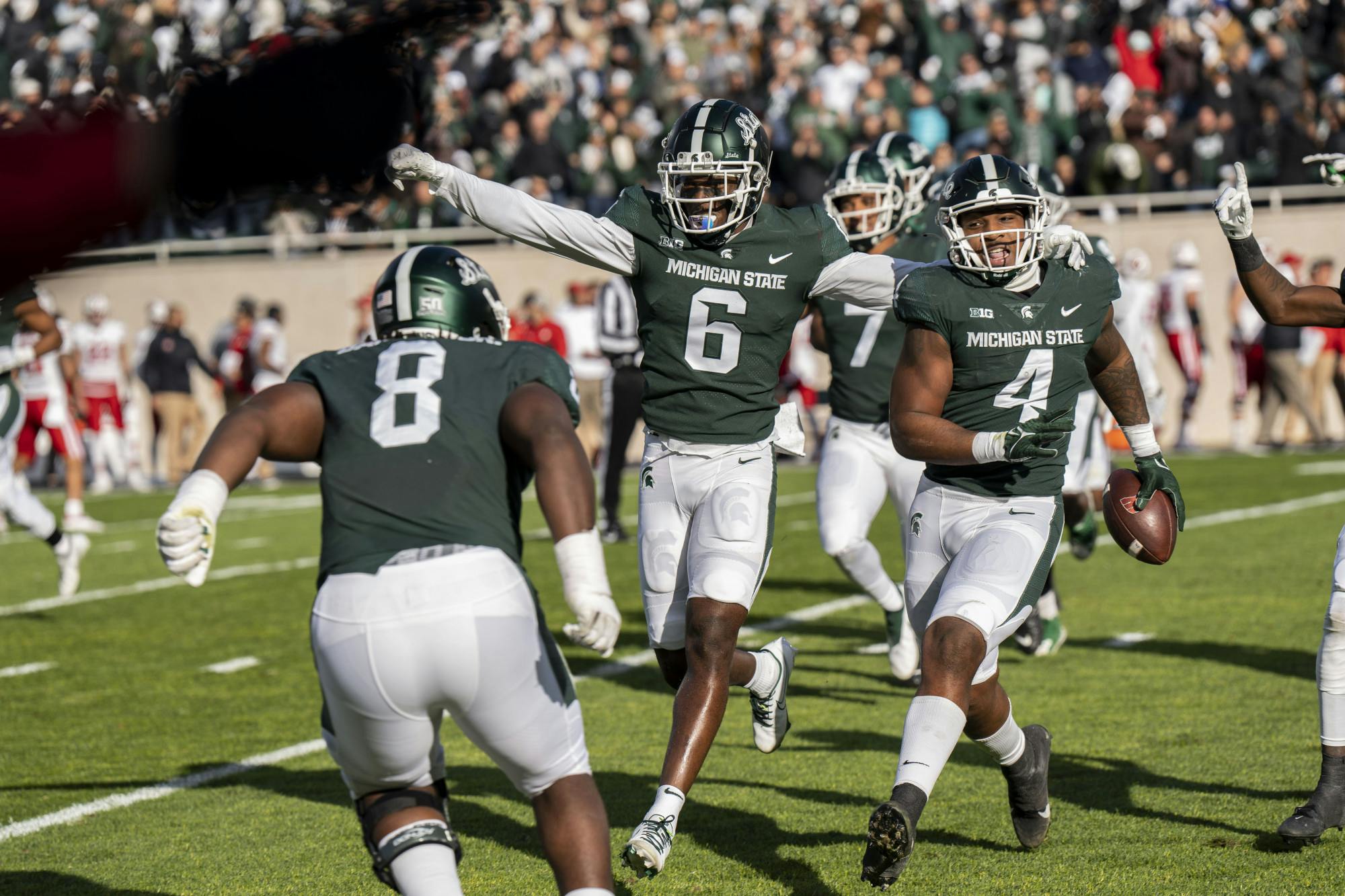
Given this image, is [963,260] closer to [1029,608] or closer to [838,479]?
[1029,608]

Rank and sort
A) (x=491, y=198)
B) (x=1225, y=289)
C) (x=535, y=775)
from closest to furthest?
(x=535, y=775) < (x=491, y=198) < (x=1225, y=289)

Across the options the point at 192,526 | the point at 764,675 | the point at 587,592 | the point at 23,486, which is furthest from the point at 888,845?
the point at 23,486

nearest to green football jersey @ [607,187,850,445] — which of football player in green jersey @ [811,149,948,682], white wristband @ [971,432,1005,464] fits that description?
white wristband @ [971,432,1005,464]

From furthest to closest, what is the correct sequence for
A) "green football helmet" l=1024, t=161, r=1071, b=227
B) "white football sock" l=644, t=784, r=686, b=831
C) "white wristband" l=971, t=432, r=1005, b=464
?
1. "green football helmet" l=1024, t=161, r=1071, b=227
2. "white wristband" l=971, t=432, r=1005, b=464
3. "white football sock" l=644, t=784, r=686, b=831

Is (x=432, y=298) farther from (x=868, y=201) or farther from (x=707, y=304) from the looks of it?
(x=868, y=201)

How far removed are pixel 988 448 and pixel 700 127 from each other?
132 centimetres

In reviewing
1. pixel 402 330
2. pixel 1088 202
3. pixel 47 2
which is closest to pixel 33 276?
pixel 47 2

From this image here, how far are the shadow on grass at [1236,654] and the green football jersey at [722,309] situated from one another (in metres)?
3.33

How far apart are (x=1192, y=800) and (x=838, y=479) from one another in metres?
2.39

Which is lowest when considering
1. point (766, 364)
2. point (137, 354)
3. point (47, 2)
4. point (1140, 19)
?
point (137, 354)

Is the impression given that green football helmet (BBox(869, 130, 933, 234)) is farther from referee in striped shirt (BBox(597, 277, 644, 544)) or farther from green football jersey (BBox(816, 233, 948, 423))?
referee in striped shirt (BBox(597, 277, 644, 544))

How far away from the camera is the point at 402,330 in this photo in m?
3.67

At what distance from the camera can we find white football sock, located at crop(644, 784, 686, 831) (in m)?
4.40

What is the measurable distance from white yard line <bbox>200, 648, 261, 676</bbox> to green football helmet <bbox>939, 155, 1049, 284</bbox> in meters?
4.63
